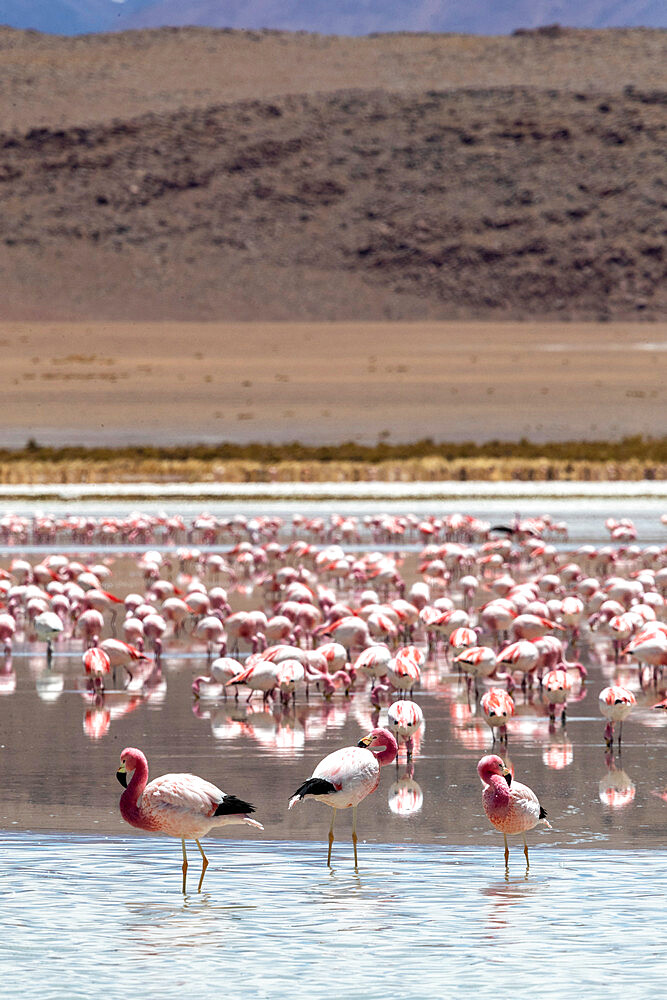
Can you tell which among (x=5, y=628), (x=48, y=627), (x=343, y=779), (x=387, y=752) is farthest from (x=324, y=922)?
(x=5, y=628)

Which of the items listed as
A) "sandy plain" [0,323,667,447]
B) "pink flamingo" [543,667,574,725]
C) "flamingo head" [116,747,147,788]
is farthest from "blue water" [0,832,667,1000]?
"sandy plain" [0,323,667,447]

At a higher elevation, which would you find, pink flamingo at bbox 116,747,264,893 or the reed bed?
the reed bed

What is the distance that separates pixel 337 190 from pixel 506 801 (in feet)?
429

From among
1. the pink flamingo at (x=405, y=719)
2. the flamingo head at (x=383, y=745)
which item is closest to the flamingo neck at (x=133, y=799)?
the flamingo head at (x=383, y=745)

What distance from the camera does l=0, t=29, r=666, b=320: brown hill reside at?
122 metres

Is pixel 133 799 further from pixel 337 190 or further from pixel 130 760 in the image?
pixel 337 190

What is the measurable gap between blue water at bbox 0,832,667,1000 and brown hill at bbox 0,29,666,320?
106 metres

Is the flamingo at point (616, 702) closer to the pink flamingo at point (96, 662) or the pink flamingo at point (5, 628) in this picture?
the pink flamingo at point (96, 662)

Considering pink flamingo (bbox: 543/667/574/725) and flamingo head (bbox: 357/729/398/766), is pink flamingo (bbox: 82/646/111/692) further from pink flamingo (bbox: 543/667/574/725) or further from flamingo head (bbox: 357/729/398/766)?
flamingo head (bbox: 357/729/398/766)

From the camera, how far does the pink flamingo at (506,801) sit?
26.6ft

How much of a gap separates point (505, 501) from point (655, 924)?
28679 millimetres

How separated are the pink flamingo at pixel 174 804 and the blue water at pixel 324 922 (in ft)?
1.10

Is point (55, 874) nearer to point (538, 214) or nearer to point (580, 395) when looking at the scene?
point (580, 395)

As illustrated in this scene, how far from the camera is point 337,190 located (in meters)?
136
